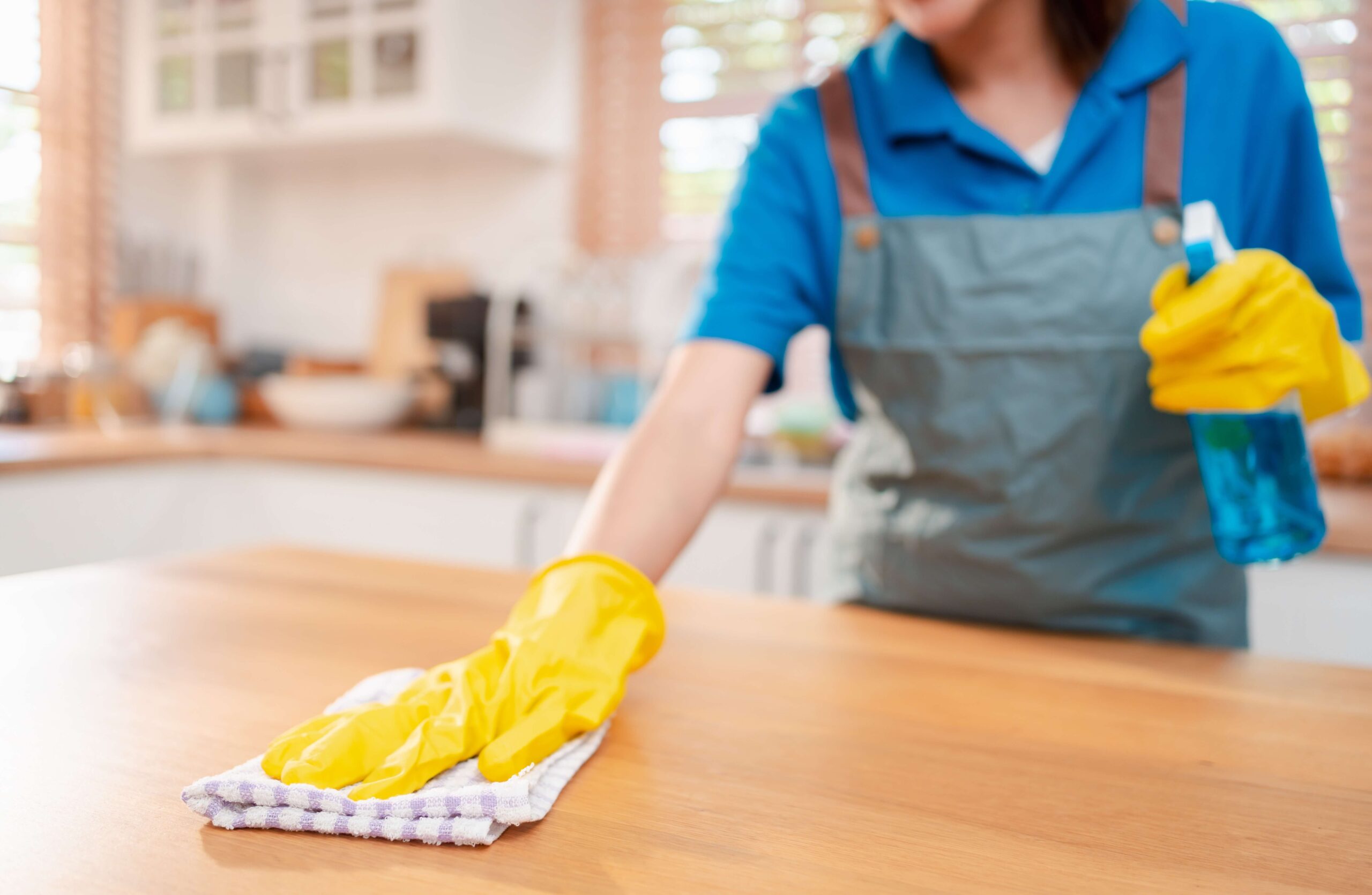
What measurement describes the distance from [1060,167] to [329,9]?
2.13 m

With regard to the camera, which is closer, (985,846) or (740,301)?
(985,846)

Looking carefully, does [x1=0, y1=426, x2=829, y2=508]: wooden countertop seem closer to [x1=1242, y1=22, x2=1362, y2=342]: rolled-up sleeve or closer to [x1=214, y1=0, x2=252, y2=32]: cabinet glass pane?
[x1=1242, y1=22, x2=1362, y2=342]: rolled-up sleeve

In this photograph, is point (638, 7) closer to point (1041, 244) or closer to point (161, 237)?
point (161, 237)

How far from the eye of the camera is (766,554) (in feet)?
→ 5.67

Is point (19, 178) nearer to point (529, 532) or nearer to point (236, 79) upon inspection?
point (236, 79)

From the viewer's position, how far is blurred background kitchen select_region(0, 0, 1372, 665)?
1959 mm

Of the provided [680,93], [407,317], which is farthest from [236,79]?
[680,93]

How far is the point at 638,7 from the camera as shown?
256 cm

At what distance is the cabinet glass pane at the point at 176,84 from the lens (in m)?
2.68

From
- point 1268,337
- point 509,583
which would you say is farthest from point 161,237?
point 1268,337

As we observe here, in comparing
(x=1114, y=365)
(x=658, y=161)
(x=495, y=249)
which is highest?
(x=658, y=161)

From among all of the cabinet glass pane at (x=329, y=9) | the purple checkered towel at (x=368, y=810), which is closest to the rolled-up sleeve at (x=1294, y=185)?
the purple checkered towel at (x=368, y=810)

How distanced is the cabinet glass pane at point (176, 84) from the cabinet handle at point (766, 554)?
1921 millimetres

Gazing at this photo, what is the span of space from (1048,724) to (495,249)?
2.31m
